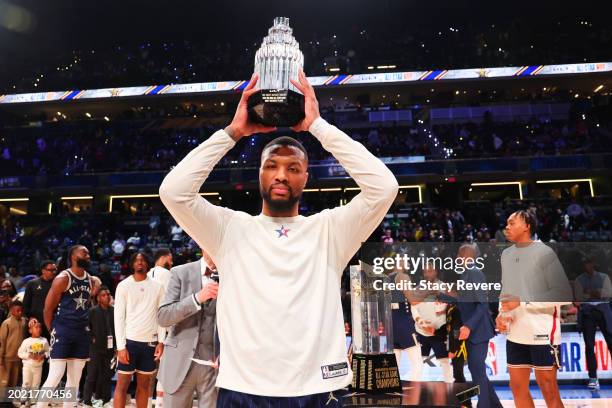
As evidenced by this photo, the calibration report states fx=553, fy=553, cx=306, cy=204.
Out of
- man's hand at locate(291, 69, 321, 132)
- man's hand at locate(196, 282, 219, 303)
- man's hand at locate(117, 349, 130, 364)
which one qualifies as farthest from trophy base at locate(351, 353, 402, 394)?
man's hand at locate(117, 349, 130, 364)

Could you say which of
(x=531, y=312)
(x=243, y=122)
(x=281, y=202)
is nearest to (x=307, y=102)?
(x=243, y=122)

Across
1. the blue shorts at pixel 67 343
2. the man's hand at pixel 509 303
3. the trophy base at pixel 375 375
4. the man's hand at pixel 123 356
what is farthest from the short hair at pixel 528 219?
the blue shorts at pixel 67 343

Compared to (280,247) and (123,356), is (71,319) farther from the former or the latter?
(280,247)

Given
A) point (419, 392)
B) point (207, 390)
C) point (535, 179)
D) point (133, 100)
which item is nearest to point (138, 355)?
point (207, 390)

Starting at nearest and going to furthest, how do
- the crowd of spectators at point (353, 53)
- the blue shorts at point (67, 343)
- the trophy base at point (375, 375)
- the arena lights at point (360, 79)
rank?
the trophy base at point (375, 375) → the blue shorts at point (67, 343) → the arena lights at point (360, 79) → the crowd of spectators at point (353, 53)

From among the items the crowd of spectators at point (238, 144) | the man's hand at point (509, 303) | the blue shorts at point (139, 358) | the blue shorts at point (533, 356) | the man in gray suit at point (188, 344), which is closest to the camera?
the man in gray suit at point (188, 344)

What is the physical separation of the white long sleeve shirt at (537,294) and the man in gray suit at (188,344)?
2578mm

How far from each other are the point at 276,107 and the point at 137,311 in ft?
14.4

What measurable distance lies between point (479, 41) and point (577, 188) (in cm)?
722

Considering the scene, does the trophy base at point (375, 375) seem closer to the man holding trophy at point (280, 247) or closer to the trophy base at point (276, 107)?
the man holding trophy at point (280, 247)

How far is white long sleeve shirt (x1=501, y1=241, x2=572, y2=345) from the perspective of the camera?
4.67 m

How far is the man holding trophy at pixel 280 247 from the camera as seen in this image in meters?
1.71

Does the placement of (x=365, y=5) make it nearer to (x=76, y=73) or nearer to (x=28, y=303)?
(x=76, y=73)

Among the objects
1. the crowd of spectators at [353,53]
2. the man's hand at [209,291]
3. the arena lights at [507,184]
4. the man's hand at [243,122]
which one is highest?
the crowd of spectators at [353,53]
